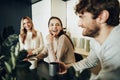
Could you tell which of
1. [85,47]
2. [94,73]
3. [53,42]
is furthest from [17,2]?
[94,73]

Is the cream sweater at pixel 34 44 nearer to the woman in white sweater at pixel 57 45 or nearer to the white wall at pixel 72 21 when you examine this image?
the woman in white sweater at pixel 57 45

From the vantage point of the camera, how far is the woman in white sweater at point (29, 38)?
1718mm

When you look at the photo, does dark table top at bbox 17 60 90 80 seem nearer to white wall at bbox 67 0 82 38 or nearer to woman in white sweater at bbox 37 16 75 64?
woman in white sweater at bbox 37 16 75 64

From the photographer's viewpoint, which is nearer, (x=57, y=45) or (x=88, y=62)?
(x=88, y=62)

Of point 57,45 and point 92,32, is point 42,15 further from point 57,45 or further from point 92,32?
point 92,32

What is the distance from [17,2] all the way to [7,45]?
15.3 inches

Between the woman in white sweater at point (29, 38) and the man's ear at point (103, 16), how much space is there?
1.77ft

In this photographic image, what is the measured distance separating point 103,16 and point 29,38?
2.32 feet

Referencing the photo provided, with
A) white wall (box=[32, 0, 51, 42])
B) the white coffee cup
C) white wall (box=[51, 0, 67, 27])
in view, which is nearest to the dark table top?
the white coffee cup

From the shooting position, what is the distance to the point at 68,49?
1.54 m

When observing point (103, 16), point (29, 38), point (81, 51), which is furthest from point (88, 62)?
point (29, 38)

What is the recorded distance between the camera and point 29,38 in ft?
5.84

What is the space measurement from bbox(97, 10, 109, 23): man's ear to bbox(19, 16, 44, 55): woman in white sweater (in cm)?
54

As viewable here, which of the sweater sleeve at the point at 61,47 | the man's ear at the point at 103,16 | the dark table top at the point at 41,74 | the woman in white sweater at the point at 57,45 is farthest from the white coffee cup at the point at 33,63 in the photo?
the man's ear at the point at 103,16
